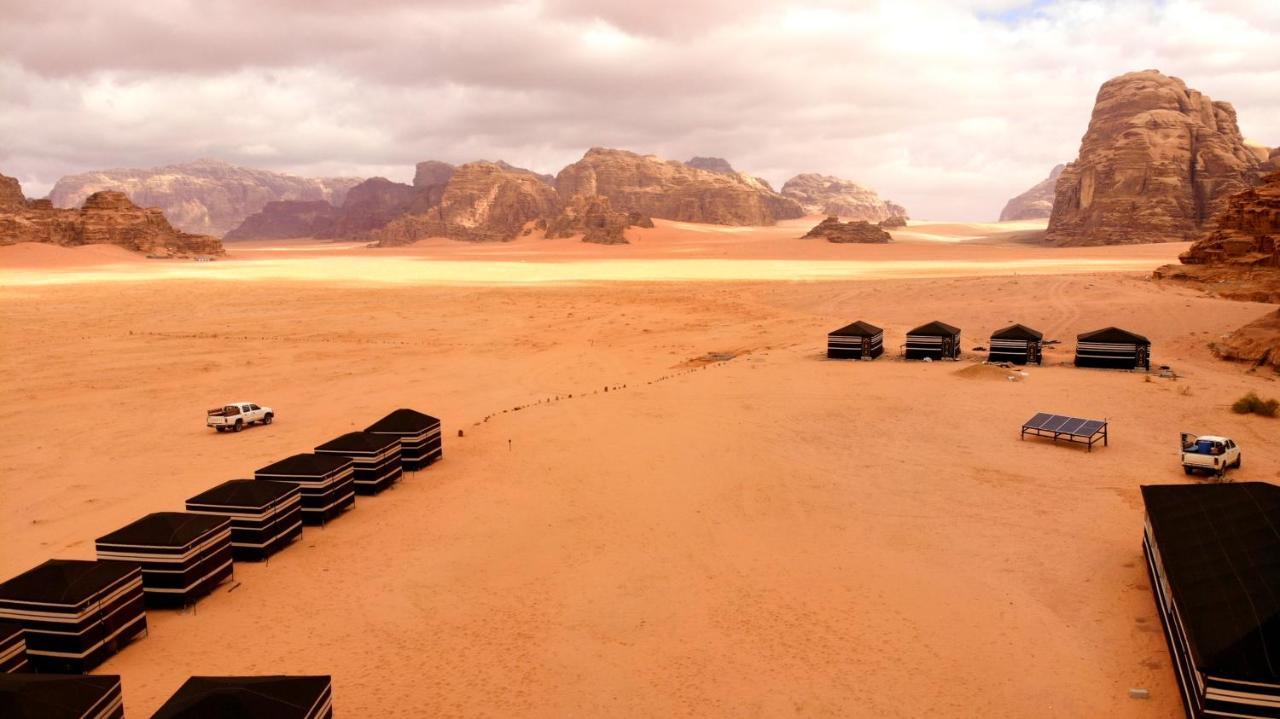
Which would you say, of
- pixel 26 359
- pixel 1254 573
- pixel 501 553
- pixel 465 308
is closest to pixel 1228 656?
pixel 1254 573

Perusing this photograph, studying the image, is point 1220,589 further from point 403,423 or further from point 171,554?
point 403,423

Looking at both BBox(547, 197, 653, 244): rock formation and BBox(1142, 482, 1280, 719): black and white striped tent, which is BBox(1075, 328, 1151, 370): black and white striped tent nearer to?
BBox(1142, 482, 1280, 719): black and white striped tent

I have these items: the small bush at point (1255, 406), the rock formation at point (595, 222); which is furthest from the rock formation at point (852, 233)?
the small bush at point (1255, 406)

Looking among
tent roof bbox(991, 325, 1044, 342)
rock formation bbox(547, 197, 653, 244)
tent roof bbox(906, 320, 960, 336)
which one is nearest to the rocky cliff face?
rock formation bbox(547, 197, 653, 244)

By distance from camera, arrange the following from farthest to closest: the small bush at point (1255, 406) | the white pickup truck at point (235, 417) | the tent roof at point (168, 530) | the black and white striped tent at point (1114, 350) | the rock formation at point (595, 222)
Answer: the rock formation at point (595, 222) → the black and white striped tent at point (1114, 350) → the white pickup truck at point (235, 417) → the small bush at point (1255, 406) → the tent roof at point (168, 530)

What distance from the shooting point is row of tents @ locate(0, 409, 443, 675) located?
9672 mm

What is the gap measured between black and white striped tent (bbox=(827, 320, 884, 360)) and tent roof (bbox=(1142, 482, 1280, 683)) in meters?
18.4

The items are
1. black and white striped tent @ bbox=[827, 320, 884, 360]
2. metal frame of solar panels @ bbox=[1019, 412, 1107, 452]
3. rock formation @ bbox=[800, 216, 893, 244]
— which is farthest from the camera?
rock formation @ bbox=[800, 216, 893, 244]

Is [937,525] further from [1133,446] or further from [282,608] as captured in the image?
[282,608]

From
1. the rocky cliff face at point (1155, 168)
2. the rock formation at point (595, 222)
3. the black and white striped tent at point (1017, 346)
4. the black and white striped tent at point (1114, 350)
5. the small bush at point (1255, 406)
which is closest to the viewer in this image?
the small bush at point (1255, 406)

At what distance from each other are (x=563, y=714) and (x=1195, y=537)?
28.2 feet

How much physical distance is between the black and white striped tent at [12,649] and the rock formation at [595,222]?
12900cm

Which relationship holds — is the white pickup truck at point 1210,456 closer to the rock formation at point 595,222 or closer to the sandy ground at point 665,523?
the sandy ground at point 665,523

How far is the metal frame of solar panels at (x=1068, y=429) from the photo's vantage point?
1811 cm
